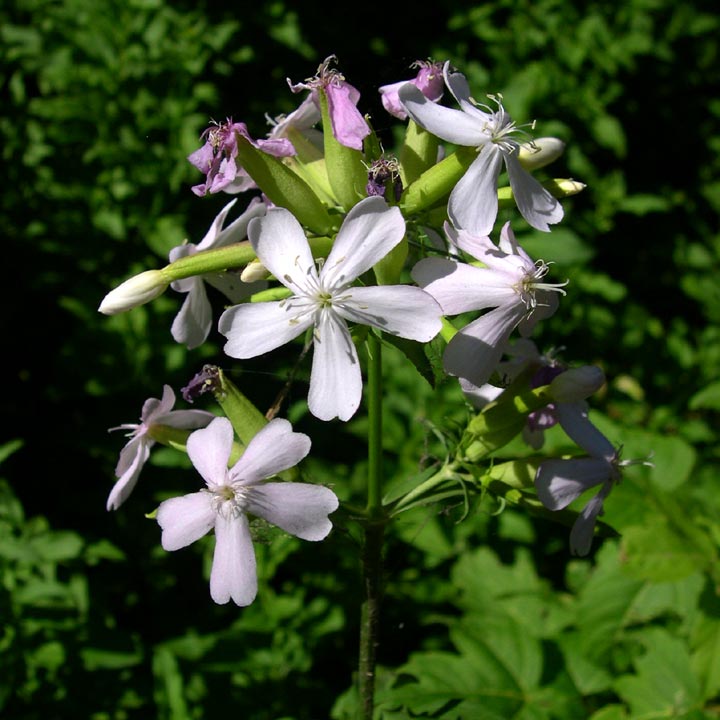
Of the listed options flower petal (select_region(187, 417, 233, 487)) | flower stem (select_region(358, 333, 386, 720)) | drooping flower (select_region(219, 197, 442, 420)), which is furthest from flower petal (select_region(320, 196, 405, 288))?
flower petal (select_region(187, 417, 233, 487))

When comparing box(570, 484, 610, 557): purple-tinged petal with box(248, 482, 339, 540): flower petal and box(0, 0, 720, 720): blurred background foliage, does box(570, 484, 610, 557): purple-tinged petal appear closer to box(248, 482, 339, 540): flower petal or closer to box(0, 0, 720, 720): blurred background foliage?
box(0, 0, 720, 720): blurred background foliage

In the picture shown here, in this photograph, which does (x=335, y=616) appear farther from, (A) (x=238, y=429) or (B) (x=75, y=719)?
(A) (x=238, y=429)

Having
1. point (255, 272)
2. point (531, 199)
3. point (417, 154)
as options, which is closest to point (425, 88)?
point (417, 154)

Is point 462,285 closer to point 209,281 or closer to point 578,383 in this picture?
point 578,383

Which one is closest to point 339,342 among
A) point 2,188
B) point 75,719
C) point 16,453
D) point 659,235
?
point 75,719

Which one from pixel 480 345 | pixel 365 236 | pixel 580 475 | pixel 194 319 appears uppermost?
pixel 365 236
